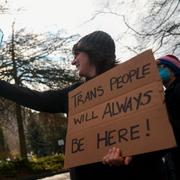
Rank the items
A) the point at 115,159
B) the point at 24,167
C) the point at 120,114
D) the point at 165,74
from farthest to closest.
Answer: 1. the point at 24,167
2. the point at 165,74
3. the point at 120,114
4. the point at 115,159

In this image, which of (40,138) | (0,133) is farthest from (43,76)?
(40,138)

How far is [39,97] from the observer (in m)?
2.58

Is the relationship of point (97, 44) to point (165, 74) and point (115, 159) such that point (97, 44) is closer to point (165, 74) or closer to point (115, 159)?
point (115, 159)

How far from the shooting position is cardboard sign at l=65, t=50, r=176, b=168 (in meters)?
2.08

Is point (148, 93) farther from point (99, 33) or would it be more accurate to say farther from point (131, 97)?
point (99, 33)

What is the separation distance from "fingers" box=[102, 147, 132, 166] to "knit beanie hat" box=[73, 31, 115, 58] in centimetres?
59

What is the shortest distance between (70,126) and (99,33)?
50 cm

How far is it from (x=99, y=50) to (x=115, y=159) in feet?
2.14

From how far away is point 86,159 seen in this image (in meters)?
2.27

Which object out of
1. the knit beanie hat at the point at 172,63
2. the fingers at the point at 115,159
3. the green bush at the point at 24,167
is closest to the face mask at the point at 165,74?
the knit beanie hat at the point at 172,63

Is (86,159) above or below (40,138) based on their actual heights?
below

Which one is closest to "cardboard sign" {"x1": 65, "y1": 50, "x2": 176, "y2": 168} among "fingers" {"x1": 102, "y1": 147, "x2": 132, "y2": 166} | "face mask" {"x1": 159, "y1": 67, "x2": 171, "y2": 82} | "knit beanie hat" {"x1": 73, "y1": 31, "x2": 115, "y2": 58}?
"fingers" {"x1": 102, "y1": 147, "x2": 132, "y2": 166}

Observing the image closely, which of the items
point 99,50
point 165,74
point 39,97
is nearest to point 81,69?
point 99,50

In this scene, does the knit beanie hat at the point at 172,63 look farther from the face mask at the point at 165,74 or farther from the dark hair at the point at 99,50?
the dark hair at the point at 99,50
